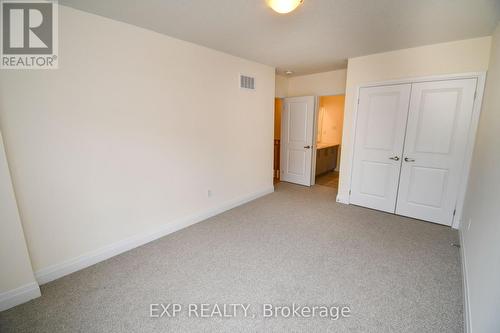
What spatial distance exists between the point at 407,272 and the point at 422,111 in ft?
7.55

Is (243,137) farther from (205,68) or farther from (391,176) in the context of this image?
(391,176)

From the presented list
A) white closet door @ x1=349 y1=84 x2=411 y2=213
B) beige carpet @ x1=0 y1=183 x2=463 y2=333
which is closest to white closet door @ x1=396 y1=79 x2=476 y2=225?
white closet door @ x1=349 y1=84 x2=411 y2=213

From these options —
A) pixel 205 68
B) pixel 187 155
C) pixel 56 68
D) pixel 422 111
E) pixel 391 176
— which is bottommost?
pixel 391 176

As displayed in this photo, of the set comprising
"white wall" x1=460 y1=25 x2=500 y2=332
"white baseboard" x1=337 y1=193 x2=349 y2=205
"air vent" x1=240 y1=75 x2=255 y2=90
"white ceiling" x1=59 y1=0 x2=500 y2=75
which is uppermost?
"white ceiling" x1=59 y1=0 x2=500 y2=75

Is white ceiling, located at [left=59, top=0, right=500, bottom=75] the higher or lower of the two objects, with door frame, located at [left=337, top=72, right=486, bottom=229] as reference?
higher

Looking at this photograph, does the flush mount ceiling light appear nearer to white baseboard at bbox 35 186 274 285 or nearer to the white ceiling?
the white ceiling

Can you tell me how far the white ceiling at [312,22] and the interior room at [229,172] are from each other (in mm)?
26

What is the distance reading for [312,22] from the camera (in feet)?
7.52

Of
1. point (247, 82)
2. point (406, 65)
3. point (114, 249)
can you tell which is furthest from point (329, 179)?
point (114, 249)

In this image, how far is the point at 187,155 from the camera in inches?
122

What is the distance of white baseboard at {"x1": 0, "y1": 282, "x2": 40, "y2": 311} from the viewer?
1.73 metres

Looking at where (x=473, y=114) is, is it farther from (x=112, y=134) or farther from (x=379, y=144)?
(x=112, y=134)

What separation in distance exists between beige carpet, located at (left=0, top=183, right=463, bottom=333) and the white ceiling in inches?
99.1

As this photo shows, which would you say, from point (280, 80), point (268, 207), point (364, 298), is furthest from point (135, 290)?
point (280, 80)
